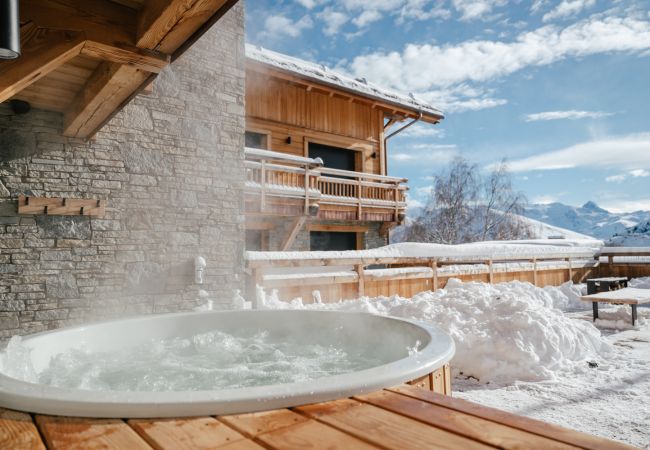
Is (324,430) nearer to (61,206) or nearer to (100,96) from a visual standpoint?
(100,96)

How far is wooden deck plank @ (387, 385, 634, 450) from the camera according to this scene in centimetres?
106

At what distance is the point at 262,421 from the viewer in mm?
1271

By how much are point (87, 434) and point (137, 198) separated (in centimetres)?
438

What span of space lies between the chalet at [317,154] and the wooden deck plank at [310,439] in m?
6.37

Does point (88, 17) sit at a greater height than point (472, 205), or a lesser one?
lesser

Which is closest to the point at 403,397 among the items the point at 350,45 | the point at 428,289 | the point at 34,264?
the point at 34,264

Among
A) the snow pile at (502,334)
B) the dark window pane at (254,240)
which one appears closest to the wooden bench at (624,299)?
the snow pile at (502,334)

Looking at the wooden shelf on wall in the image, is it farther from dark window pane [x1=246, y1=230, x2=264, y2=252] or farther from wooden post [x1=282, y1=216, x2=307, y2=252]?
dark window pane [x1=246, y1=230, x2=264, y2=252]

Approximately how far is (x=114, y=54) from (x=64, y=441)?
2.41 metres

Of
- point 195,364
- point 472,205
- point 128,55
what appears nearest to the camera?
point 128,55

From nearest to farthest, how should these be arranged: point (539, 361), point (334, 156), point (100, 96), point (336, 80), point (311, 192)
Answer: point (100, 96) → point (539, 361) → point (311, 192) → point (336, 80) → point (334, 156)

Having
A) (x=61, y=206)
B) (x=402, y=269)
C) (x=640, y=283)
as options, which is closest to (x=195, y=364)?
(x=61, y=206)

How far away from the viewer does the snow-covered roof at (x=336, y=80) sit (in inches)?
339

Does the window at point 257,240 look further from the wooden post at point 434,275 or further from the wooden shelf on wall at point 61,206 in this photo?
the wooden shelf on wall at point 61,206
